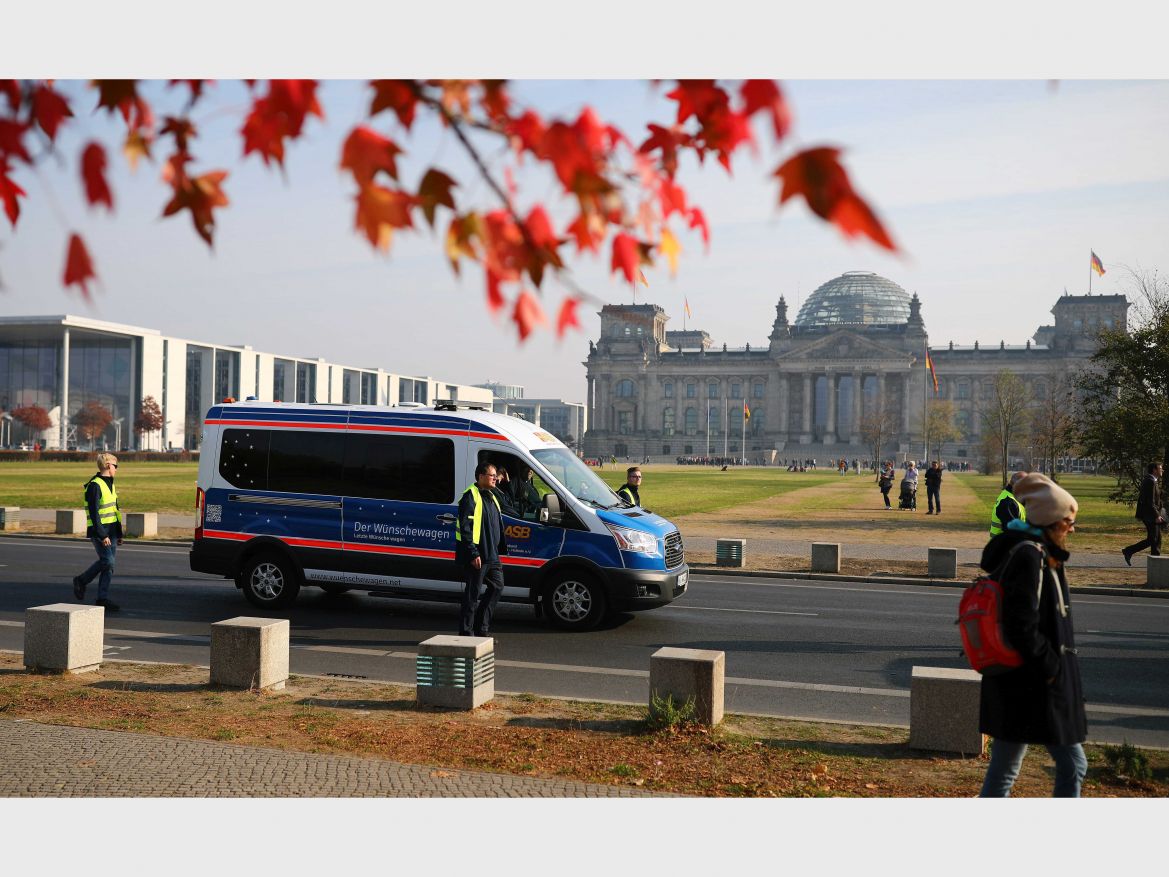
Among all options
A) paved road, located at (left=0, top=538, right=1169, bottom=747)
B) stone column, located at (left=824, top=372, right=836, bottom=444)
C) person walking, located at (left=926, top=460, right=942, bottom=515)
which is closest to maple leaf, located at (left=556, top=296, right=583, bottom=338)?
paved road, located at (left=0, top=538, right=1169, bottom=747)

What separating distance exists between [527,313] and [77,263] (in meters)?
1.51

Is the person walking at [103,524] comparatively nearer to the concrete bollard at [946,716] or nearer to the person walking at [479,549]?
the person walking at [479,549]

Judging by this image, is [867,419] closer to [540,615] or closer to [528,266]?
[540,615]

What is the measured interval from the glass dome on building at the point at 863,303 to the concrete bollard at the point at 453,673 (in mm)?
137545

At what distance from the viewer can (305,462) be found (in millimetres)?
12609

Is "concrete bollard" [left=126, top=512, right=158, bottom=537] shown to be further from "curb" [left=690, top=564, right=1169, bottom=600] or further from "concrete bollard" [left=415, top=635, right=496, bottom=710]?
"concrete bollard" [left=415, top=635, right=496, bottom=710]

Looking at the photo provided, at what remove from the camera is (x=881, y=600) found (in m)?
15.3

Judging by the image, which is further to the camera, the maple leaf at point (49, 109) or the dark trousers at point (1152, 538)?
the dark trousers at point (1152, 538)

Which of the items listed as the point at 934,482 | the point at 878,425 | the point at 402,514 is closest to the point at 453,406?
the point at 402,514

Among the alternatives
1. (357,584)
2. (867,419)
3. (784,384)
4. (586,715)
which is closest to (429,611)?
(357,584)

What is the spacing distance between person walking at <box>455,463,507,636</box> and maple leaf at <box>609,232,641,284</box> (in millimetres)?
6593

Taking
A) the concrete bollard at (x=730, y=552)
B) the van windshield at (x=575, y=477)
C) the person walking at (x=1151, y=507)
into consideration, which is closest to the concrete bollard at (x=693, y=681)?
the van windshield at (x=575, y=477)

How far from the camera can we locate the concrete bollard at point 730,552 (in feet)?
62.8

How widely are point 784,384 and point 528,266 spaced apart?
464ft
